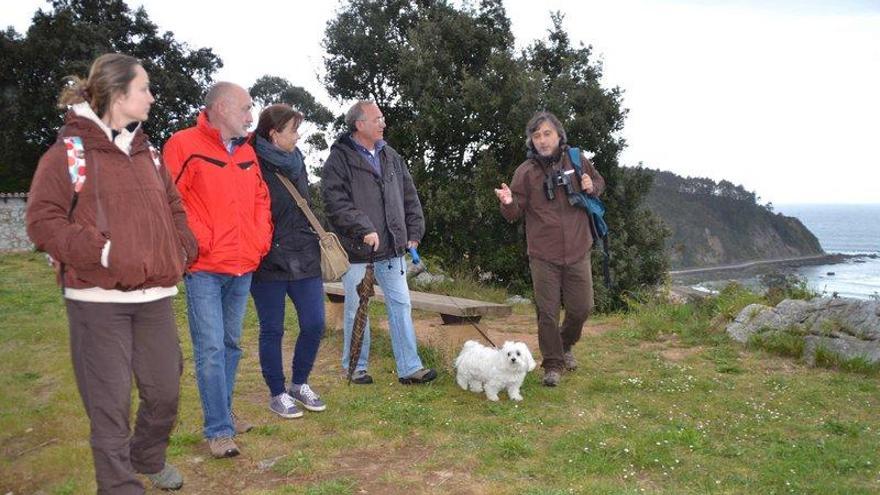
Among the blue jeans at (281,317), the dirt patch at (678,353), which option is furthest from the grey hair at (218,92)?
the dirt patch at (678,353)

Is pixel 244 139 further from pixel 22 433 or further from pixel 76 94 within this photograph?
pixel 22 433

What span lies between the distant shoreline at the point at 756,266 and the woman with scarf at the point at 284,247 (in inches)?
→ 2754

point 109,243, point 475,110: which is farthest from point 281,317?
point 475,110

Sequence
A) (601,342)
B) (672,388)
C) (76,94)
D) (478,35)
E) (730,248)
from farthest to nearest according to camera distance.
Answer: (730,248) < (478,35) < (601,342) < (672,388) < (76,94)

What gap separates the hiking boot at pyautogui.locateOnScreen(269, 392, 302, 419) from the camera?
202 inches

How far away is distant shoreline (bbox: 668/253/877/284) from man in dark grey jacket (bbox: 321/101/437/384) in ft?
226

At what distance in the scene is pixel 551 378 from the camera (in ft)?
19.8

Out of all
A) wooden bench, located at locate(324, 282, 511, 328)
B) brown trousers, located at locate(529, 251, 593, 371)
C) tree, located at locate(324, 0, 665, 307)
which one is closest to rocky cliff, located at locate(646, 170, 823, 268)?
tree, located at locate(324, 0, 665, 307)

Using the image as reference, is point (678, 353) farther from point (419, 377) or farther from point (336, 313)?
point (336, 313)

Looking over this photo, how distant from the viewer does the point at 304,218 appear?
480cm

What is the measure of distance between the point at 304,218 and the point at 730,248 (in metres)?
98.4

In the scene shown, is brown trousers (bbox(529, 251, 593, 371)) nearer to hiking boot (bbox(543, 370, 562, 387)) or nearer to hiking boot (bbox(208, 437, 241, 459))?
hiking boot (bbox(543, 370, 562, 387))

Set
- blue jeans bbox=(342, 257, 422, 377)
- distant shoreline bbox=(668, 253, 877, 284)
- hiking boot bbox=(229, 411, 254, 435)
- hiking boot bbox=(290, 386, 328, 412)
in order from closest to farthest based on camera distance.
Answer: hiking boot bbox=(229, 411, 254, 435) → hiking boot bbox=(290, 386, 328, 412) → blue jeans bbox=(342, 257, 422, 377) → distant shoreline bbox=(668, 253, 877, 284)

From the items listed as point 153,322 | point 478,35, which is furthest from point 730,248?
point 153,322
